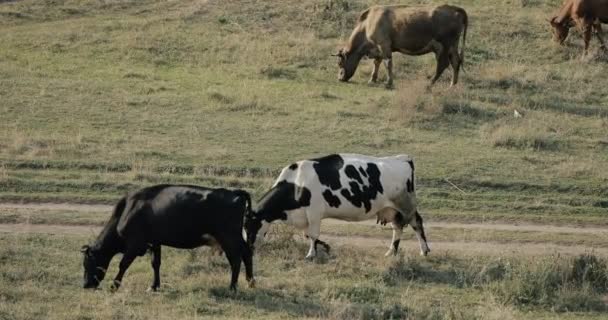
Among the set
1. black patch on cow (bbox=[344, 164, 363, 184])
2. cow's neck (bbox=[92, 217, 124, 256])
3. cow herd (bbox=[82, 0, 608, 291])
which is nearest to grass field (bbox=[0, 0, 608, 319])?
cow herd (bbox=[82, 0, 608, 291])

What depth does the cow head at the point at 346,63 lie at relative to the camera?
29750mm

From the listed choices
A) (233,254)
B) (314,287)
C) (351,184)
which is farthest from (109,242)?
(351,184)

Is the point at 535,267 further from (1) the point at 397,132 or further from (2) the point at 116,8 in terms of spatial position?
(2) the point at 116,8

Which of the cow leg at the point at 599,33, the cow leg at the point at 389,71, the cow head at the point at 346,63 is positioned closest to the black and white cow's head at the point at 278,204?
the cow leg at the point at 389,71

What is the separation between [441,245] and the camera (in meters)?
18.1

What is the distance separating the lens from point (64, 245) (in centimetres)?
1733

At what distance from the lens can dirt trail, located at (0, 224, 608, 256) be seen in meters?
17.7

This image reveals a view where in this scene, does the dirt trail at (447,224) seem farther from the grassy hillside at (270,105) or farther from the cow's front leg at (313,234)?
the cow's front leg at (313,234)

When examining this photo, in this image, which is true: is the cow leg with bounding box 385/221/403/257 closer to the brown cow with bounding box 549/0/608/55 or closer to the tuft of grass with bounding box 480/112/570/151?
the tuft of grass with bounding box 480/112/570/151

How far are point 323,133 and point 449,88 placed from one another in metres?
4.74

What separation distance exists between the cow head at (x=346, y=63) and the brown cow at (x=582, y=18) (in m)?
5.79

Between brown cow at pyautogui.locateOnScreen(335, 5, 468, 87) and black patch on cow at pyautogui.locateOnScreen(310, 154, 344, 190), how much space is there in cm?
1207

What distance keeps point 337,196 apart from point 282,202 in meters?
0.79

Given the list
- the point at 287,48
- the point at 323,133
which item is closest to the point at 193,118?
the point at 323,133
